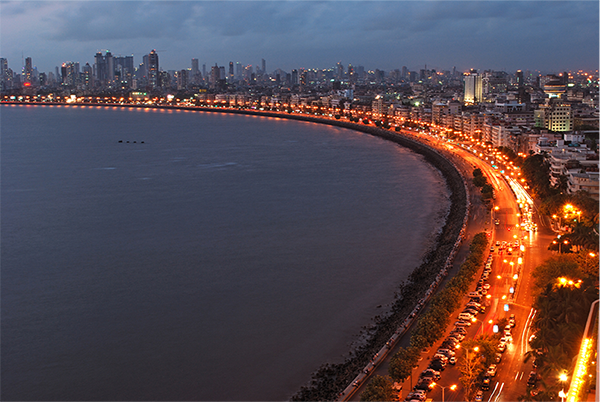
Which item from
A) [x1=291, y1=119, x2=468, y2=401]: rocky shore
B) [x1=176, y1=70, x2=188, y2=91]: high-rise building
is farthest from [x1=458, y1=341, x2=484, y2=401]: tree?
[x1=176, y1=70, x2=188, y2=91]: high-rise building

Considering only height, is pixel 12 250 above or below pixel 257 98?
below

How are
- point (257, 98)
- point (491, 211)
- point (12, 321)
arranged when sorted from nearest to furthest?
point (12, 321) → point (491, 211) → point (257, 98)

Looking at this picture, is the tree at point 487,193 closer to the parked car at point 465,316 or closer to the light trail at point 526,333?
the light trail at point 526,333

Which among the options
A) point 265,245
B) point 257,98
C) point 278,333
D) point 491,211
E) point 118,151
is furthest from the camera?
point 257,98

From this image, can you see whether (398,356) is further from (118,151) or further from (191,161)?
(118,151)

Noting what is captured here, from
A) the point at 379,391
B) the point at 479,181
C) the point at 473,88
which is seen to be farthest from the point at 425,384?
the point at 473,88

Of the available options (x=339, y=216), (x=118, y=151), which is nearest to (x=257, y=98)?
(x=118, y=151)
